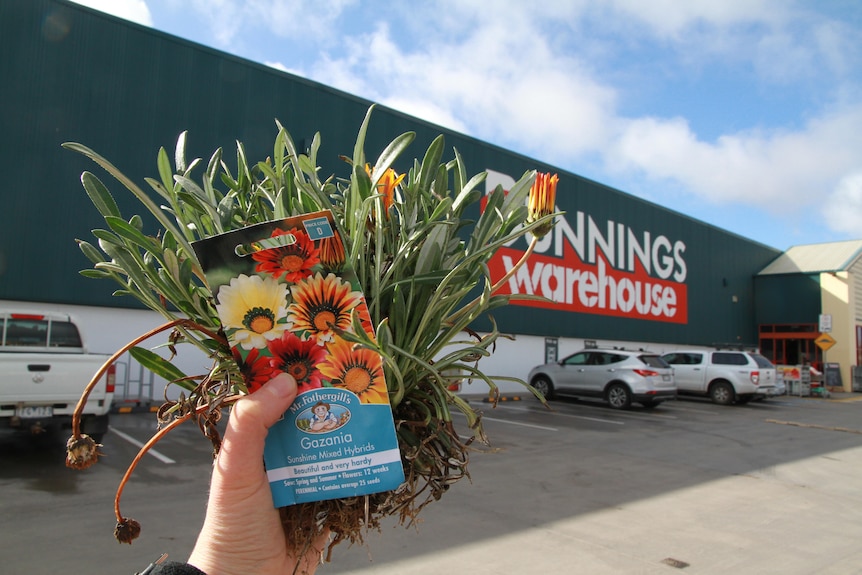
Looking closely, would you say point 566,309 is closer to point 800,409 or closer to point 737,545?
point 800,409

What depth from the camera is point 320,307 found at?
1.36m

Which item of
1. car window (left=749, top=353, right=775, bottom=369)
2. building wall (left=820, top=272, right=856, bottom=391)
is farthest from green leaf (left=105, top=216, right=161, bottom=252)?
building wall (left=820, top=272, right=856, bottom=391)

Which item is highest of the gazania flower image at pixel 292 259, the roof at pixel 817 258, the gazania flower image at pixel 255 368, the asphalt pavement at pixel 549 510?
the roof at pixel 817 258

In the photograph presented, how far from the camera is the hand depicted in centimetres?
131

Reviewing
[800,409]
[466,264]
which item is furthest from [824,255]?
[466,264]

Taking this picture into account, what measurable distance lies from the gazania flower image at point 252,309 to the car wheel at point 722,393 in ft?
66.1

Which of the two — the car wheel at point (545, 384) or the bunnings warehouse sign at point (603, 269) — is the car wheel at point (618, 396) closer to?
the car wheel at point (545, 384)

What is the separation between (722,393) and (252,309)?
20.3 meters

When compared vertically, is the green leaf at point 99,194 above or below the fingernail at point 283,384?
above

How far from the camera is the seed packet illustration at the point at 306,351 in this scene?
1.32 meters

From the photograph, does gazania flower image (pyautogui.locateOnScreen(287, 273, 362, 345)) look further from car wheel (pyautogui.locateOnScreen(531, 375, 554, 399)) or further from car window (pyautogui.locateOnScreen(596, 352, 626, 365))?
car wheel (pyautogui.locateOnScreen(531, 375, 554, 399))

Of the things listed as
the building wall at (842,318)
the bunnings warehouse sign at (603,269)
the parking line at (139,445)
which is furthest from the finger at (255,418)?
the building wall at (842,318)

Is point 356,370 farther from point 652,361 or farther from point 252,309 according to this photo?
point 652,361

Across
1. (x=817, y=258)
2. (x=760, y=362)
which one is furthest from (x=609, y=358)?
(x=817, y=258)
